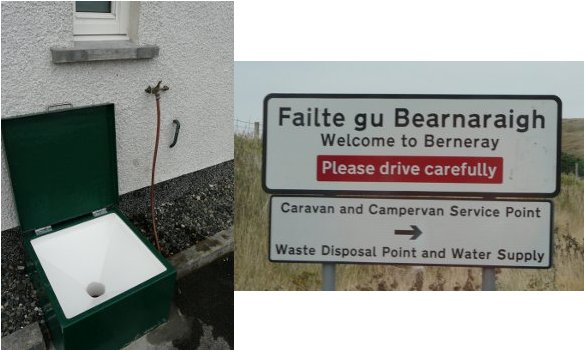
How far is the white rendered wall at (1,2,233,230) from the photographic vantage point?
2.55 m

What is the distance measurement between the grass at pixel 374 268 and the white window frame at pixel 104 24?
1102mm

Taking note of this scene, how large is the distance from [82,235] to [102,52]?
116 centimetres

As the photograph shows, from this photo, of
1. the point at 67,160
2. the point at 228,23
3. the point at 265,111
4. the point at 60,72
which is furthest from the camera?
the point at 228,23

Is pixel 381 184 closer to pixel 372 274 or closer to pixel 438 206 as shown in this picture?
pixel 438 206

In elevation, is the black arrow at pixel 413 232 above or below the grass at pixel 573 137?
below

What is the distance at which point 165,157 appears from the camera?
→ 3496 mm

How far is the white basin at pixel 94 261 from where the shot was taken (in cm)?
293

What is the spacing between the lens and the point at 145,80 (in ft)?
10.3

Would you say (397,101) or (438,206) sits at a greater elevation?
(397,101)

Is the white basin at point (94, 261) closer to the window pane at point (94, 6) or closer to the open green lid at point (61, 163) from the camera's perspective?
the open green lid at point (61, 163)

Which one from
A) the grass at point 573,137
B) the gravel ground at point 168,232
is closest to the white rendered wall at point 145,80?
the gravel ground at point 168,232

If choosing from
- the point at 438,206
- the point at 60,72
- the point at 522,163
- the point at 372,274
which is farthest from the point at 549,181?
the point at 60,72

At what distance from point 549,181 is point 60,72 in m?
2.67

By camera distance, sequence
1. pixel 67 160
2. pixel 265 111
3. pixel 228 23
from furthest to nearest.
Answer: pixel 228 23 → pixel 67 160 → pixel 265 111
